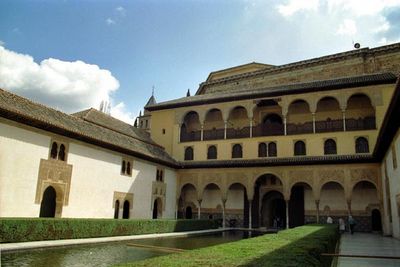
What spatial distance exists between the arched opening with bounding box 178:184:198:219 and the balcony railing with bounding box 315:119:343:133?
10.9m

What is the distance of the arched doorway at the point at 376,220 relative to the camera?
23000 millimetres

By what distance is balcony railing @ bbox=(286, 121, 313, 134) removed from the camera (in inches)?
1022

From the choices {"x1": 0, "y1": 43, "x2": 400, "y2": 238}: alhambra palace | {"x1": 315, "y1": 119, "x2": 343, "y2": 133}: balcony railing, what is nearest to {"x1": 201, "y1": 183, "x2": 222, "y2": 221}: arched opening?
{"x1": 0, "y1": 43, "x2": 400, "y2": 238}: alhambra palace

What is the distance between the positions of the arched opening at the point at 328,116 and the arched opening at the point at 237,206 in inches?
299

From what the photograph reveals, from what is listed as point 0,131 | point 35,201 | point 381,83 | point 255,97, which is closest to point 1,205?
point 35,201

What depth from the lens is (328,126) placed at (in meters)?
25.2

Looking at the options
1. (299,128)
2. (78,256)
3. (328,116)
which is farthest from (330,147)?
(78,256)

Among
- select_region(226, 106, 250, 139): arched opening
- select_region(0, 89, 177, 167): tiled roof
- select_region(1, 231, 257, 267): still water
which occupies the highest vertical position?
select_region(226, 106, 250, 139): arched opening

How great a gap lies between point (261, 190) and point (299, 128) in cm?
561

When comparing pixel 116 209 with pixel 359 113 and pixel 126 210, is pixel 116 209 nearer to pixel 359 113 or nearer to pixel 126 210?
pixel 126 210

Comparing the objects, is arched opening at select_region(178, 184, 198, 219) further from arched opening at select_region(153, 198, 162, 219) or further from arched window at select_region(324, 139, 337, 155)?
arched window at select_region(324, 139, 337, 155)

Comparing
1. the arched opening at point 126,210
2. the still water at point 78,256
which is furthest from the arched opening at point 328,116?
the still water at point 78,256

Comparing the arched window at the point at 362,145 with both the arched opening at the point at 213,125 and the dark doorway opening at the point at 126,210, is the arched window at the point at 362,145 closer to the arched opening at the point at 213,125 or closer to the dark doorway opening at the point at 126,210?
the arched opening at the point at 213,125

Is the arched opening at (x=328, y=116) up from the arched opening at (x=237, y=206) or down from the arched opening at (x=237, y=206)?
up
